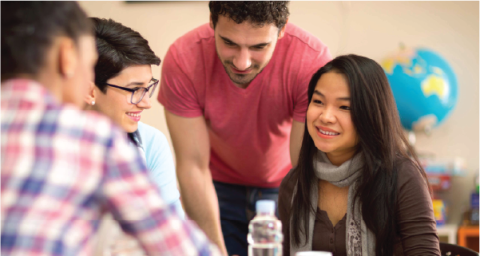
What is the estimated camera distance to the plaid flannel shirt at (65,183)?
499 mm

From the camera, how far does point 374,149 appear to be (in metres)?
1.32

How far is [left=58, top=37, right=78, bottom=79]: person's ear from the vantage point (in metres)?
0.57

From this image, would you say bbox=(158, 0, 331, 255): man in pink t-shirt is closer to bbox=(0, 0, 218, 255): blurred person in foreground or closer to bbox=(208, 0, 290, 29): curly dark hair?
bbox=(208, 0, 290, 29): curly dark hair

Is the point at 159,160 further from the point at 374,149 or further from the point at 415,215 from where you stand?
the point at 415,215

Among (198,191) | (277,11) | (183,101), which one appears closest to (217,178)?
(198,191)

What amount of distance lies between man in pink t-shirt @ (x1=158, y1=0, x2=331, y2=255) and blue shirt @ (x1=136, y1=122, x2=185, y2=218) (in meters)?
0.17

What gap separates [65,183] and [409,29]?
2.84m

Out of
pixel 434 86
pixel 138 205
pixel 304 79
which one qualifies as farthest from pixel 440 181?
pixel 138 205

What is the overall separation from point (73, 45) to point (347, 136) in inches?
37.5

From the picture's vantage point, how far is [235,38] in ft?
4.56

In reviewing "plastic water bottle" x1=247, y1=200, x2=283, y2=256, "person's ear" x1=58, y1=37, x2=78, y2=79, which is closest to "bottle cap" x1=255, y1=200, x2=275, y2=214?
"plastic water bottle" x1=247, y1=200, x2=283, y2=256

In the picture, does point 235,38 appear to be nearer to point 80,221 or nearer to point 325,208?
point 325,208

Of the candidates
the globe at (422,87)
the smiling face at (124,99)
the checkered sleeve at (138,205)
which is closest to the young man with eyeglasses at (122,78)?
the smiling face at (124,99)

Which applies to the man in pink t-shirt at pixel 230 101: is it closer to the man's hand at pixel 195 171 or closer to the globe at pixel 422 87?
the man's hand at pixel 195 171
